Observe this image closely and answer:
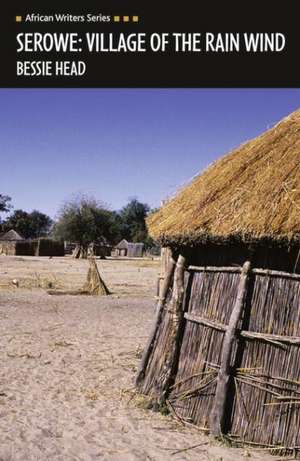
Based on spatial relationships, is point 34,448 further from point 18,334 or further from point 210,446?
point 18,334

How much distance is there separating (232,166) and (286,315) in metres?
2.37

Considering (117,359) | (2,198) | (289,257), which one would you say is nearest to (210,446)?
(289,257)

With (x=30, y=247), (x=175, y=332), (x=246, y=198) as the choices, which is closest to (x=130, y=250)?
(x=30, y=247)

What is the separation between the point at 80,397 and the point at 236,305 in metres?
2.80

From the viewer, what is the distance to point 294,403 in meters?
5.60

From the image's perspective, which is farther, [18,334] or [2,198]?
[2,198]

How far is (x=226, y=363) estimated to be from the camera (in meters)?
6.04

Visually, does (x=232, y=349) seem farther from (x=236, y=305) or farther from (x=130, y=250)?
(x=130, y=250)

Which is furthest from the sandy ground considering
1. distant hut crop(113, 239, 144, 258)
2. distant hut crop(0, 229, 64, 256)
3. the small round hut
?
distant hut crop(113, 239, 144, 258)

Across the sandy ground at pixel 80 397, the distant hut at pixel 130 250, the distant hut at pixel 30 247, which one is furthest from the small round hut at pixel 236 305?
the distant hut at pixel 130 250

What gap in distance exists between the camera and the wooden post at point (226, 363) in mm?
5998

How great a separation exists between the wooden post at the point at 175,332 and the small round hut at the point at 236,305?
13mm

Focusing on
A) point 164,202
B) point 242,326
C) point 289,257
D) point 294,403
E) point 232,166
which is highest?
point 232,166

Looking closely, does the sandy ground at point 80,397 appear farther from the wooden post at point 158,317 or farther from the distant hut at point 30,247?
the distant hut at point 30,247
